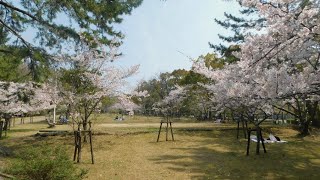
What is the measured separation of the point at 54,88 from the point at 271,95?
8.73m

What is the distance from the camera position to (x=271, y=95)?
1017cm

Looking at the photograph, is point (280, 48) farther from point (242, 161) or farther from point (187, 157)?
point (187, 157)

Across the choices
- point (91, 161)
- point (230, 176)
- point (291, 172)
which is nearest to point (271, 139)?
point (291, 172)

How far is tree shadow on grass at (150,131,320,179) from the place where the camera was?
1043cm

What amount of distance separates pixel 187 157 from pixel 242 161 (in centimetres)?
231

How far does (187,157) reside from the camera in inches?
533

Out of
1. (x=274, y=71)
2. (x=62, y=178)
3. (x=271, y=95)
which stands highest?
(x=274, y=71)

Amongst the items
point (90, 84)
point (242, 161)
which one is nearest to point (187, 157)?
point (242, 161)

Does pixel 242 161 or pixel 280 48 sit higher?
pixel 280 48

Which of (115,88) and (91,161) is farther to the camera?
(115,88)

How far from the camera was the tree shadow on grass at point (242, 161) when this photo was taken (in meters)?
10.4

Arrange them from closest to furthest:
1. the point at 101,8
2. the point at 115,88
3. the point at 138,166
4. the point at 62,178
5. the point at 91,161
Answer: the point at 62,178 < the point at 101,8 < the point at 138,166 < the point at 91,161 < the point at 115,88

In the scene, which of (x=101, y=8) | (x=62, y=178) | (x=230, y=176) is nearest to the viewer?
(x=62, y=178)

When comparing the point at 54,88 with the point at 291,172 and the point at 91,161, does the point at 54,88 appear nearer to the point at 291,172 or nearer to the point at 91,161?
the point at 91,161
